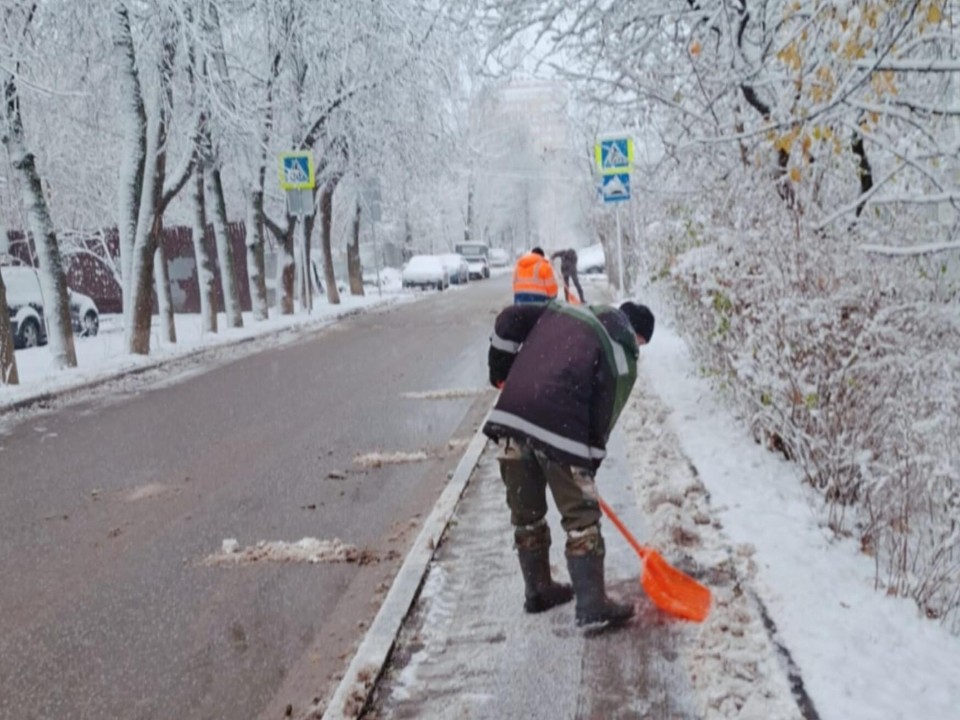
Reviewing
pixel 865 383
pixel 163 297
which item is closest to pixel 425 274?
pixel 163 297

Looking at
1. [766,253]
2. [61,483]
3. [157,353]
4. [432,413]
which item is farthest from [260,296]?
[766,253]

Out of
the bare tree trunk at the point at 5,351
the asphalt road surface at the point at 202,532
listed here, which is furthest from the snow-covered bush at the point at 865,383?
the bare tree trunk at the point at 5,351

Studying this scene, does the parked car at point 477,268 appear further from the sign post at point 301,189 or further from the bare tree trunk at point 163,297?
the bare tree trunk at point 163,297

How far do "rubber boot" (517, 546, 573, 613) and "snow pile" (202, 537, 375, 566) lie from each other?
4.28 feet

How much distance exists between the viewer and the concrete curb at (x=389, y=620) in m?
3.61

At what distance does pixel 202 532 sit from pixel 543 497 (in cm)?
272

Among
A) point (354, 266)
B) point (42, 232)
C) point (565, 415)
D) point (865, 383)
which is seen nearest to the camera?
point (565, 415)

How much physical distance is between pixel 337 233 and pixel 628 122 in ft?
135

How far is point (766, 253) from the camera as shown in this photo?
589 centimetres

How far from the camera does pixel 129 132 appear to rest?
49.4 feet

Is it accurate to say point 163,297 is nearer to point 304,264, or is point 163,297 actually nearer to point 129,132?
point 129,132

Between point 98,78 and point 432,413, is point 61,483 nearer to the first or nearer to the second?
point 432,413

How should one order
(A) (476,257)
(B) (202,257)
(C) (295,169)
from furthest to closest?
(A) (476,257), (C) (295,169), (B) (202,257)

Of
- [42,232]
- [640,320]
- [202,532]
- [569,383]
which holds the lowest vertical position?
[202,532]
